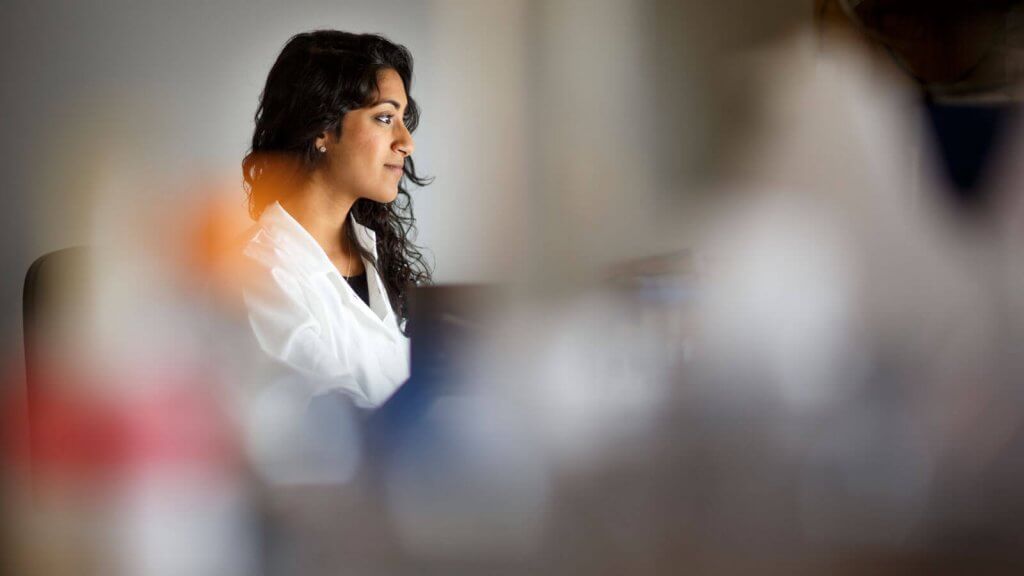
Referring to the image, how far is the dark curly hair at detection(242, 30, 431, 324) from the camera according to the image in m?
0.64

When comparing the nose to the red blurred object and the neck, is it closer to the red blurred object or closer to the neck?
the neck

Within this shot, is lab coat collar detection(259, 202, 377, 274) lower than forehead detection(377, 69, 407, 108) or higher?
lower

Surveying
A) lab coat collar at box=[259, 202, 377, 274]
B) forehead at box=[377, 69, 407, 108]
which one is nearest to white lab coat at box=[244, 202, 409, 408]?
lab coat collar at box=[259, 202, 377, 274]

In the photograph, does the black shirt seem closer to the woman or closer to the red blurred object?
the woman

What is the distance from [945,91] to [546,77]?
0.35 m

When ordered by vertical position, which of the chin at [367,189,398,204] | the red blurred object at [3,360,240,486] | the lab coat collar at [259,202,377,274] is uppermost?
the chin at [367,189,398,204]

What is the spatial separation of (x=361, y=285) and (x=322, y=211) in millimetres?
68

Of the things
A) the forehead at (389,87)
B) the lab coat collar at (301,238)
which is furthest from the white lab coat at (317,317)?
the forehead at (389,87)

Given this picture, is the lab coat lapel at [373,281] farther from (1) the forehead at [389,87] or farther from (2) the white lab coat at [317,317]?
(1) the forehead at [389,87]

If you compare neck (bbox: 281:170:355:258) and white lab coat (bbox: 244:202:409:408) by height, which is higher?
neck (bbox: 281:170:355:258)

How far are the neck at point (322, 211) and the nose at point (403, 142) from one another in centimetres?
6

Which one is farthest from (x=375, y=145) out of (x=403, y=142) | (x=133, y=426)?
(x=133, y=426)

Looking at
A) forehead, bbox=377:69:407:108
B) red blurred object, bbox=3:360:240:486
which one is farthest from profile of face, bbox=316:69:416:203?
red blurred object, bbox=3:360:240:486

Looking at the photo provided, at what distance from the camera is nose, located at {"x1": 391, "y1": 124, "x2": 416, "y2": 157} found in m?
0.66
